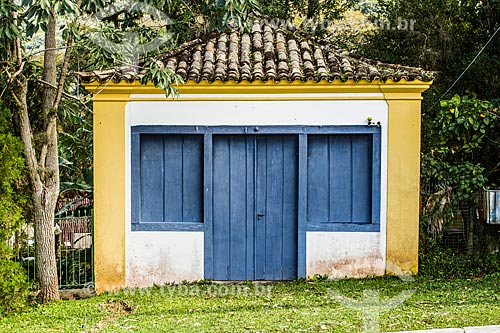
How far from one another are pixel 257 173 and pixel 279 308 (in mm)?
2599

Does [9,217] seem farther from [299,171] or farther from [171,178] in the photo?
[299,171]

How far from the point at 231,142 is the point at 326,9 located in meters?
8.17

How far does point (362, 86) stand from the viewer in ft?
32.9

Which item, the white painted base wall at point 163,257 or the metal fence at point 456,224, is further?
the metal fence at point 456,224

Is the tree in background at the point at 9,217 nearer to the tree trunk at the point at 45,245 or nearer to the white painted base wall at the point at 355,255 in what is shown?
the tree trunk at the point at 45,245

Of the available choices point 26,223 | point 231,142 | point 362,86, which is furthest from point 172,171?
point 362,86

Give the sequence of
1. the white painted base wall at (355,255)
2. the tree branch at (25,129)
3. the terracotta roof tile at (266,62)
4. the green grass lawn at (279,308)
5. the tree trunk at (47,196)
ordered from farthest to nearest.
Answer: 1. the white painted base wall at (355,255)
2. the terracotta roof tile at (266,62)
3. the tree trunk at (47,196)
4. the tree branch at (25,129)
5. the green grass lawn at (279,308)

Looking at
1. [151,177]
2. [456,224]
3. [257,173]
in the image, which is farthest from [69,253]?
[456,224]

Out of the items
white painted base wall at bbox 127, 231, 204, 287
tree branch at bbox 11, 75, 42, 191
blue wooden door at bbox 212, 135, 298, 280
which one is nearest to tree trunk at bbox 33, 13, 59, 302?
tree branch at bbox 11, 75, 42, 191

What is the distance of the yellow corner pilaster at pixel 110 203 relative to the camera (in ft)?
33.3

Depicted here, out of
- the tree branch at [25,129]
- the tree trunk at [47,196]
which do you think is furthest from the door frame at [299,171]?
the tree branch at [25,129]

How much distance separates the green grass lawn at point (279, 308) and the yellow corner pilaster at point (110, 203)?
41 cm

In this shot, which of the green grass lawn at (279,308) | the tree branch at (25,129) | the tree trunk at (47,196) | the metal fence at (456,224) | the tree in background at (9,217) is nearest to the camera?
the green grass lawn at (279,308)

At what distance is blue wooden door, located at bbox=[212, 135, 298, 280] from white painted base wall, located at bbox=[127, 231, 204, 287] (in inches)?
13.3
